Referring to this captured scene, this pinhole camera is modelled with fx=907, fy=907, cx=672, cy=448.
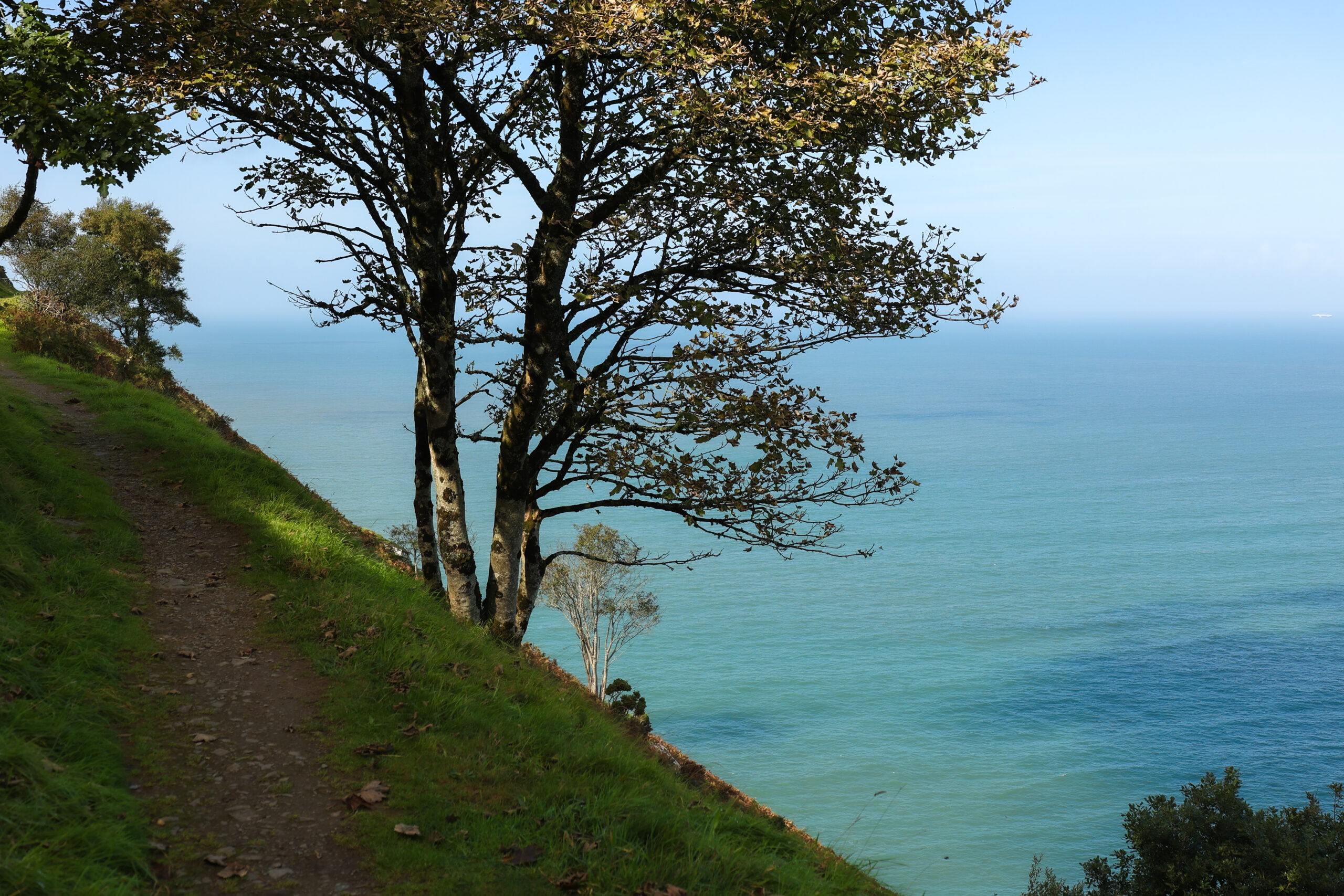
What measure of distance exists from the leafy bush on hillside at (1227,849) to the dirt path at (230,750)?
1828 cm

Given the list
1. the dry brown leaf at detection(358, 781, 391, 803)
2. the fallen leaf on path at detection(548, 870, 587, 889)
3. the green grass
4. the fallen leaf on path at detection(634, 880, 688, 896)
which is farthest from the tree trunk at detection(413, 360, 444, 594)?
the fallen leaf on path at detection(634, 880, 688, 896)

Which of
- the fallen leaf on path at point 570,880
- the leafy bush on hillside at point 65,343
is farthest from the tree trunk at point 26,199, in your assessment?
the leafy bush on hillside at point 65,343

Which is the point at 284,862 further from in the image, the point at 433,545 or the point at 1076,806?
the point at 1076,806

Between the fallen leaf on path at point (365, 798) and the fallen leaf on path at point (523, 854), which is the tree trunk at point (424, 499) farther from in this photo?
the fallen leaf on path at point (523, 854)

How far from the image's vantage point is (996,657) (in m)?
79.0

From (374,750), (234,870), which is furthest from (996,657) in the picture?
(234,870)

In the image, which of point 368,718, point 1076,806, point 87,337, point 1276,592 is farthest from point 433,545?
point 1276,592

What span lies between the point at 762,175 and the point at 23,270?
58.9 metres

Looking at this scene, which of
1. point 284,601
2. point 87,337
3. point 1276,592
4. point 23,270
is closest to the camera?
point 284,601

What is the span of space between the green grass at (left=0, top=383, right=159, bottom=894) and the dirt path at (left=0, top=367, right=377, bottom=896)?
0.98 feet

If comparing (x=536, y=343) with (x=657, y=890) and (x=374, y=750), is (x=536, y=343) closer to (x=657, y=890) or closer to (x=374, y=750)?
(x=374, y=750)

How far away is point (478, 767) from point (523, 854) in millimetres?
1353

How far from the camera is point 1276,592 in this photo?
9450 cm

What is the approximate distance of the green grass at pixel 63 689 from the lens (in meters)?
5.55
